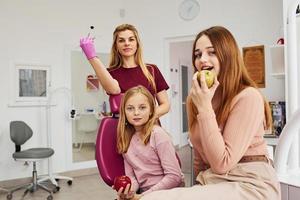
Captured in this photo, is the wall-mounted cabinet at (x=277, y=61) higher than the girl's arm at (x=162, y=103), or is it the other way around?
the wall-mounted cabinet at (x=277, y=61)

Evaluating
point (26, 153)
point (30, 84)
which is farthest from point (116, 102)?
point (30, 84)

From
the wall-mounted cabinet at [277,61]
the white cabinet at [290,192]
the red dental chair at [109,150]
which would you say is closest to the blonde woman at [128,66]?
the red dental chair at [109,150]

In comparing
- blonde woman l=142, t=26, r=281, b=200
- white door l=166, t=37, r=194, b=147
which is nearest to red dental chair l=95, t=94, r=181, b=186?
blonde woman l=142, t=26, r=281, b=200

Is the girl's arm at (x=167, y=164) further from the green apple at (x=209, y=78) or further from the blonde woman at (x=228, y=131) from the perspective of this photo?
the green apple at (x=209, y=78)

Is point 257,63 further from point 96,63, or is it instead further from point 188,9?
point 96,63

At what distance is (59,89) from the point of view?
5070 mm

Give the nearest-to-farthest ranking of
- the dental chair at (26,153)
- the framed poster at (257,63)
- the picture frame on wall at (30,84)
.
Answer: the dental chair at (26,153), the framed poster at (257,63), the picture frame on wall at (30,84)

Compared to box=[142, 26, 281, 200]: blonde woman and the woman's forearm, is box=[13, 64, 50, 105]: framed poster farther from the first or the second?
box=[142, 26, 281, 200]: blonde woman

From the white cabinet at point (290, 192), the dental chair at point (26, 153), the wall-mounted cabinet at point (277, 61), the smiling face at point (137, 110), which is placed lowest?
the dental chair at point (26, 153)

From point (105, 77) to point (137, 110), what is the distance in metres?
0.22

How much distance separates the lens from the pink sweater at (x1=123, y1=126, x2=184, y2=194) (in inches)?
58.4

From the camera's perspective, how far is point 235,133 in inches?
40.1

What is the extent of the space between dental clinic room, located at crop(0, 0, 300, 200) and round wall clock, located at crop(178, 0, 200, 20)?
0.02 meters

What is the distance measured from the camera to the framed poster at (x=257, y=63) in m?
4.31
